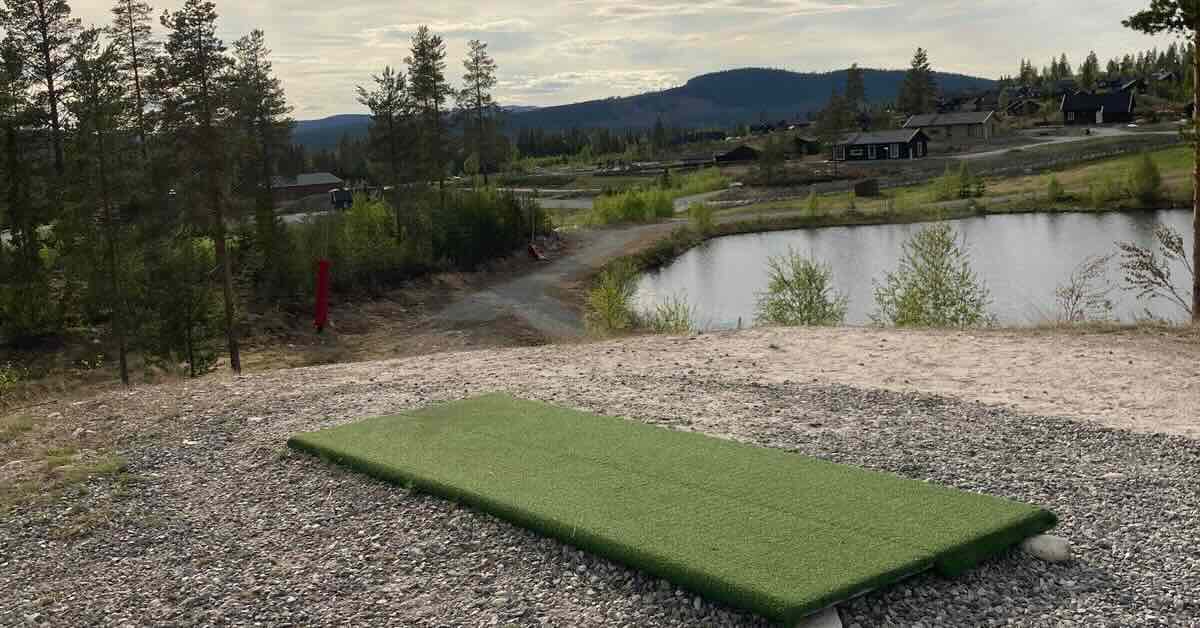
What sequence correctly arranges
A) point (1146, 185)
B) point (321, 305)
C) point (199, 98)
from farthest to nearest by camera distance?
1. point (1146, 185)
2. point (321, 305)
3. point (199, 98)

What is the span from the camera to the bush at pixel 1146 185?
52.7 meters

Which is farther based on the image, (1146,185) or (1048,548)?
(1146,185)

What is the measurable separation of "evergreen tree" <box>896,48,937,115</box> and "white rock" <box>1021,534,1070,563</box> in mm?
132483

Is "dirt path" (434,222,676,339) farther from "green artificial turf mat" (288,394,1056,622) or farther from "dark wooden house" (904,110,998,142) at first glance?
"dark wooden house" (904,110,998,142)

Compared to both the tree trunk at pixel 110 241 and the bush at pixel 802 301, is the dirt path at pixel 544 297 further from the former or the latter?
the tree trunk at pixel 110 241

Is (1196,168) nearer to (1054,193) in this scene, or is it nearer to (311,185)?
(1054,193)

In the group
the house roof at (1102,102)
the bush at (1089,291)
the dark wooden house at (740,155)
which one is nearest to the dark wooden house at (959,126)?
the house roof at (1102,102)

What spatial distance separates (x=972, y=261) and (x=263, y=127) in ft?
90.2

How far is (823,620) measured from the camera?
584cm

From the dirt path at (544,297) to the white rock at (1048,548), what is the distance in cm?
1957

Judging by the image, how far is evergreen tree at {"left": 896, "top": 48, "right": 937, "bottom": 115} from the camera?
12988 cm

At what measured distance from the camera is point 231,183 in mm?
22000

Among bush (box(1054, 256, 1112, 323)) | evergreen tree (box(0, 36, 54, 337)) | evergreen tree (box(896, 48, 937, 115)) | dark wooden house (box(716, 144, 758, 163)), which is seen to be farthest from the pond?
evergreen tree (box(896, 48, 937, 115))

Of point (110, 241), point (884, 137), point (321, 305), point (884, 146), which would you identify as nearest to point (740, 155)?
point (884, 137)
